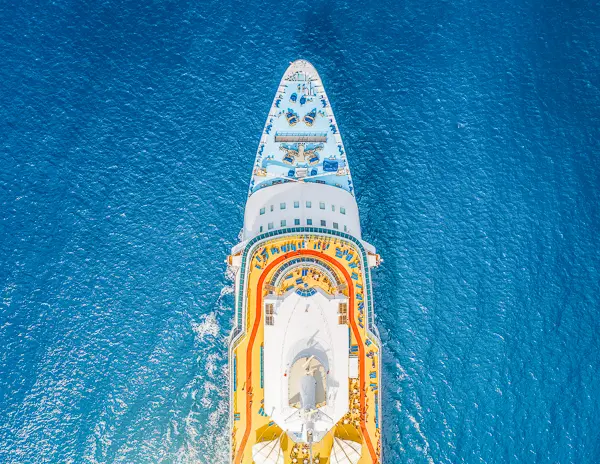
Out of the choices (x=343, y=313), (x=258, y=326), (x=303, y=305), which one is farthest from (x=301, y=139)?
(x=258, y=326)

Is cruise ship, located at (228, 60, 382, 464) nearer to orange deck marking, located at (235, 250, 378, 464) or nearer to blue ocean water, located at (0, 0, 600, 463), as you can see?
orange deck marking, located at (235, 250, 378, 464)

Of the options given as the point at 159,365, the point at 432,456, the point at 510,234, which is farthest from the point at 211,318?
the point at 510,234

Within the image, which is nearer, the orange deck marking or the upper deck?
the orange deck marking

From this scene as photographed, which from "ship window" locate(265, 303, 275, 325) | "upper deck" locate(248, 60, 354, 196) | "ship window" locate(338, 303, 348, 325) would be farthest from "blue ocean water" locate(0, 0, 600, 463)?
"ship window" locate(265, 303, 275, 325)

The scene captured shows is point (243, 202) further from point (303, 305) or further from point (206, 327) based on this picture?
point (303, 305)

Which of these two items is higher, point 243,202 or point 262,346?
point 243,202
